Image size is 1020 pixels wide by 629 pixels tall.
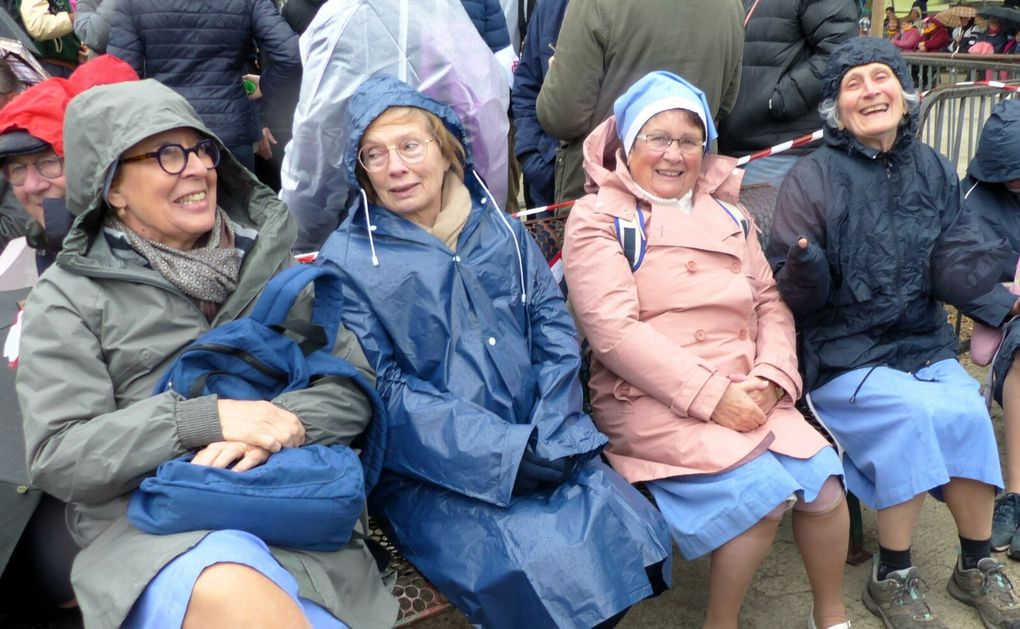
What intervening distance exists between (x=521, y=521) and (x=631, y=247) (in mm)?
1020

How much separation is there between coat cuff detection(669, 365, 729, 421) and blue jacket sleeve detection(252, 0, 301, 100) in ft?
9.42

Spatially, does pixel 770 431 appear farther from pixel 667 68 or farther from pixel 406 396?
pixel 667 68

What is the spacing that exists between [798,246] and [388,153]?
1.29m

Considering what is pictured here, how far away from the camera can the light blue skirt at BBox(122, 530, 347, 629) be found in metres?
1.94

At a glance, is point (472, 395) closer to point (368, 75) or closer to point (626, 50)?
point (368, 75)

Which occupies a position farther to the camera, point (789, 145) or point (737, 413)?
point (789, 145)

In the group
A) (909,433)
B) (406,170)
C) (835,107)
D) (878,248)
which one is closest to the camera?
(406,170)

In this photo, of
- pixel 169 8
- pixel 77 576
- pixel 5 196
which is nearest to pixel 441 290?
pixel 77 576

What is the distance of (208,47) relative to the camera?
4730 mm

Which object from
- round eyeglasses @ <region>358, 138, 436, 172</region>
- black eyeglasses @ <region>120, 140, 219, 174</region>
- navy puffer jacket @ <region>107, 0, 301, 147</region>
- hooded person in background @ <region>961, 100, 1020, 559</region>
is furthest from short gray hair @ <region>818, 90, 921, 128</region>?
navy puffer jacket @ <region>107, 0, 301, 147</region>

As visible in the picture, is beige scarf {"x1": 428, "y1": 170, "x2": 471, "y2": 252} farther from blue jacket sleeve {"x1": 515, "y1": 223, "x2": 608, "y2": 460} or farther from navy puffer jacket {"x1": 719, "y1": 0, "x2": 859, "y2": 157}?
navy puffer jacket {"x1": 719, "y1": 0, "x2": 859, "y2": 157}

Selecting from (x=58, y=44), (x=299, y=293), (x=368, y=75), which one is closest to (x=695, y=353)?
(x=299, y=293)

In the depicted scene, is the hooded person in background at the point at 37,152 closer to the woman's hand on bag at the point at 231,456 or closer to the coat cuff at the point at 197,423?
the coat cuff at the point at 197,423

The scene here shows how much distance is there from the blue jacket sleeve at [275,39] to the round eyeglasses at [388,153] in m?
2.11
